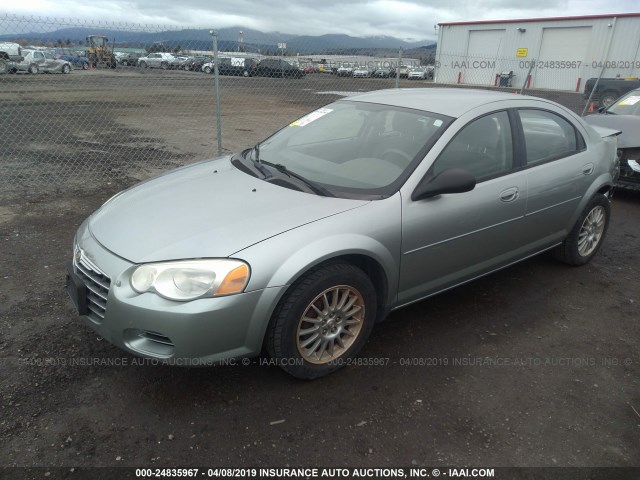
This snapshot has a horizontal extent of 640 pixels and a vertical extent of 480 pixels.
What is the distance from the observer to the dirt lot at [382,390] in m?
2.36

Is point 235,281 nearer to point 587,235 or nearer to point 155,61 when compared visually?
point 587,235

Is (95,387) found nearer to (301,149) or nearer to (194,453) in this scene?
(194,453)

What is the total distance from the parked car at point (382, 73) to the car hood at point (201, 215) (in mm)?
10346

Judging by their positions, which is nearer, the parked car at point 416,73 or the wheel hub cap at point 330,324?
the wheel hub cap at point 330,324

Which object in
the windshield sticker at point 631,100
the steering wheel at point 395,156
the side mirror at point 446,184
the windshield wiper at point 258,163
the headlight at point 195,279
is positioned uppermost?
the windshield sticker at point 631,100

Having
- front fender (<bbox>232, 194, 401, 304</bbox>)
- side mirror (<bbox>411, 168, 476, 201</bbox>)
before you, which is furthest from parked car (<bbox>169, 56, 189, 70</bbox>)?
front fender (<bbox>232, 194, 401, 304</bbox>)

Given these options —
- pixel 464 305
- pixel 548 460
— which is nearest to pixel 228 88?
pixel 464 305

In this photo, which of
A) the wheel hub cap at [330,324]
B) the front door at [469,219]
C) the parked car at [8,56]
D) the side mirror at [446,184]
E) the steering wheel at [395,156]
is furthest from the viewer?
the parked car at [8,56]

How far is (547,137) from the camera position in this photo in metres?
A: 3.94

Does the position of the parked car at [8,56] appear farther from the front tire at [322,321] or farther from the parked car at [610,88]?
the parked car at [610,88]

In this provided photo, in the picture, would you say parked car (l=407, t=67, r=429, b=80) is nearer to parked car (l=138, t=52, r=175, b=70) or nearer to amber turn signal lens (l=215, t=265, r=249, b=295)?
parked car (l=138, t=52, r=175, b=70)

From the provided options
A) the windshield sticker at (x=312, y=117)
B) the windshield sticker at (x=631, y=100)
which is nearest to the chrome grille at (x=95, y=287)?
the windshield sticker at (x=312, y=117)

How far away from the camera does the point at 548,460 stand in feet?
7.67

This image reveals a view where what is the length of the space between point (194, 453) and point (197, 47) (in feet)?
24.7
